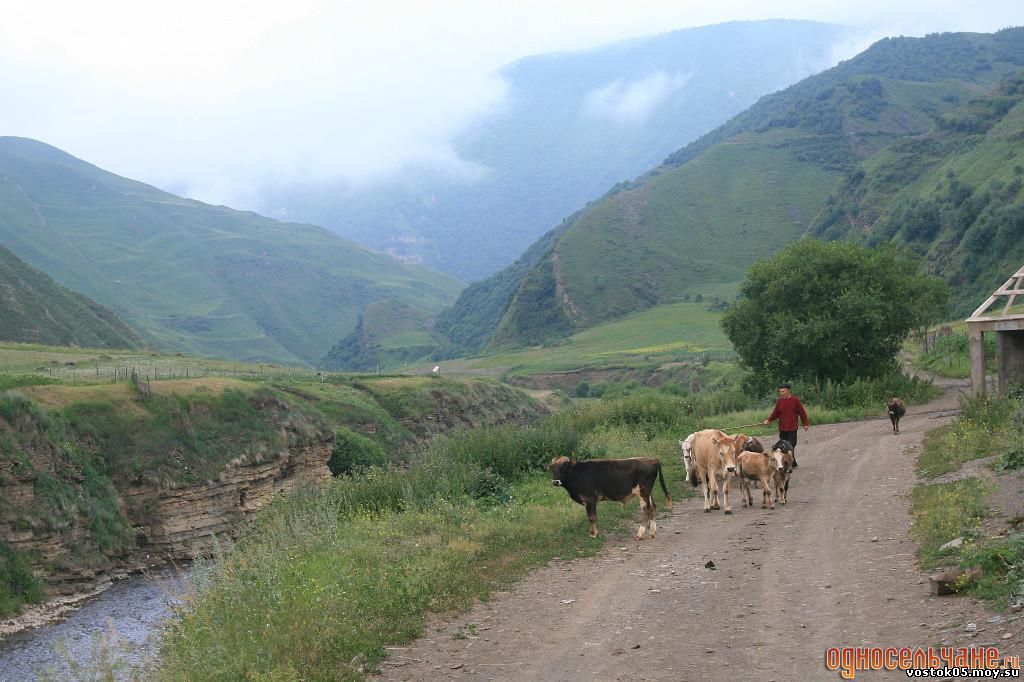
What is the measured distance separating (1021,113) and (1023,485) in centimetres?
11425

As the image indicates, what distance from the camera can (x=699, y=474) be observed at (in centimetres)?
1736

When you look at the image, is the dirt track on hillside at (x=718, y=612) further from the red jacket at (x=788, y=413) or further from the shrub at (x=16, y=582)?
the shrub at (x=16, y=582)

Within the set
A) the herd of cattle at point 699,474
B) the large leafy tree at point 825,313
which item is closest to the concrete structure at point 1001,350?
the large leafy tree at point 825,313

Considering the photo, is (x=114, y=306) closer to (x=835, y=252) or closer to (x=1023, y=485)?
(x=835, y=252)

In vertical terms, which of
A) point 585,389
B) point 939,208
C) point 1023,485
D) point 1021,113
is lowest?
point 585,389

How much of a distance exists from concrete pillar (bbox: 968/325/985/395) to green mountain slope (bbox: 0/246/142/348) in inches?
3155

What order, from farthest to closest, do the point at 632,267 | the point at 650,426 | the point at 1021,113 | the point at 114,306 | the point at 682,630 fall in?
the point at 114,306
the point at 632,267
the point at 1021,113
the point at 650,426
the point at 682,630

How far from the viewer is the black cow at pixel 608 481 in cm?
1402

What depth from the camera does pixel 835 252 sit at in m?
38.8

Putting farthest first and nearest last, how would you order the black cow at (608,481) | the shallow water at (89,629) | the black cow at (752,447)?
the shallow water at (89,629)
the black cow at (752,447)
the black cow at (608,481)

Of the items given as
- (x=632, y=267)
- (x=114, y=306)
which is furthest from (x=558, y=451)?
(x=114, y=306)

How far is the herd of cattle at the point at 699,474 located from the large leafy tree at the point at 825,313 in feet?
65.7

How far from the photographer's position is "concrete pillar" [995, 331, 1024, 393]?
2738 centimetres

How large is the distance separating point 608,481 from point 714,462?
3500 mm
